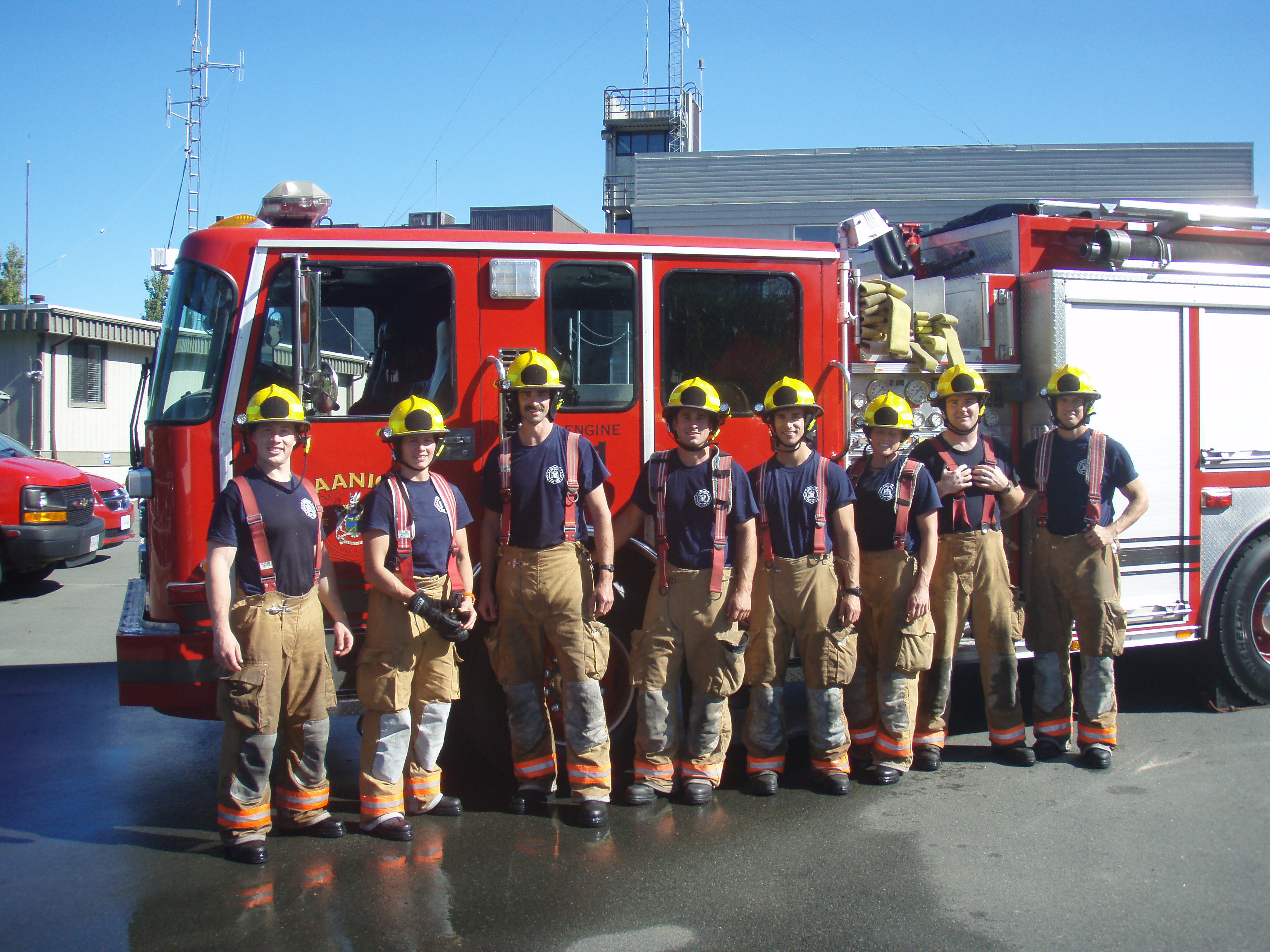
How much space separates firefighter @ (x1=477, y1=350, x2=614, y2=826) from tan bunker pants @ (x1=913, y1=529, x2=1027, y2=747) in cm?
175

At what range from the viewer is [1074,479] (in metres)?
5.21

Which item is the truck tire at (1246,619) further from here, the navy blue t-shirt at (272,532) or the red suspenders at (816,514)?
the navy blue t-shirt at (272,532)

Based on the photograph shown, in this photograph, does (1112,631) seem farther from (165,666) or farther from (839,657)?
(165,666)

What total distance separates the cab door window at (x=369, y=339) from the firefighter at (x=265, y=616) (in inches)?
11.4

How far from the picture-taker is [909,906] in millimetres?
3678

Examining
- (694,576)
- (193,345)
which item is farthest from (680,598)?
(193,345)

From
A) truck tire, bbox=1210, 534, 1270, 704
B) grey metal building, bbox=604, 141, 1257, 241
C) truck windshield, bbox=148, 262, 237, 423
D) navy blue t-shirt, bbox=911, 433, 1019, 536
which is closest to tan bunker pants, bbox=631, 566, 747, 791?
navy blue t-shirt, bbox=911, 433, 1019, 536

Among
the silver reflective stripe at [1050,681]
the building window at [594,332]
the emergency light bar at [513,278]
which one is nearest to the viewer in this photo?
the emergency light bar at [513,278]

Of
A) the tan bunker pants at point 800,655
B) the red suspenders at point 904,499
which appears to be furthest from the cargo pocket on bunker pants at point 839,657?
the red suspenders at point 904,499

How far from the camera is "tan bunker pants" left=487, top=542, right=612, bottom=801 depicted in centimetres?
446

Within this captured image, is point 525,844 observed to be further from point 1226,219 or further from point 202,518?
point 1226,219

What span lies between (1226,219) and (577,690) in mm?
4940

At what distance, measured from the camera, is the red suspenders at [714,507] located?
4.55 metres

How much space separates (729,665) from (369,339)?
242 cm
